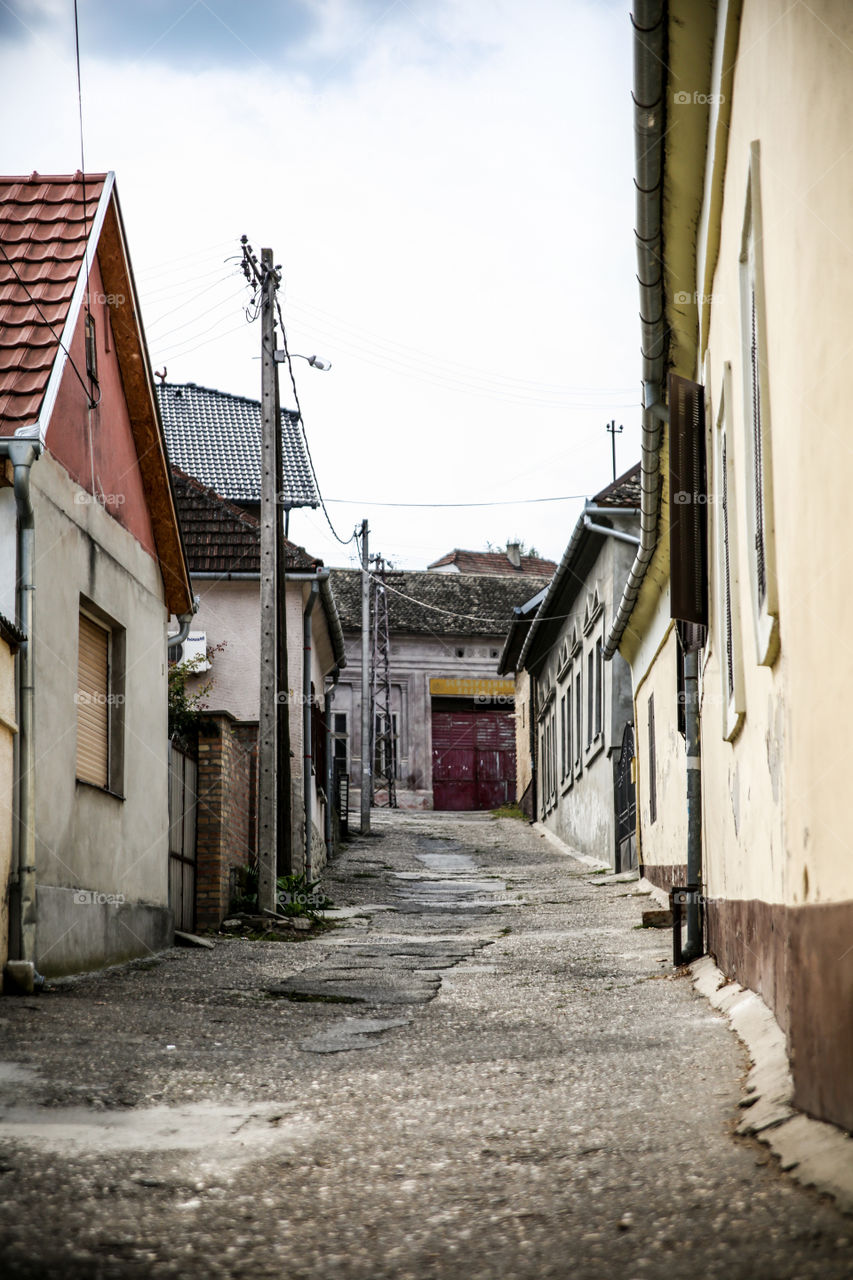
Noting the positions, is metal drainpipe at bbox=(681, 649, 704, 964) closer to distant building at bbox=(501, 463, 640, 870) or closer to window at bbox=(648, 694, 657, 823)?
window at bbox=(648, 694, 657, 823)

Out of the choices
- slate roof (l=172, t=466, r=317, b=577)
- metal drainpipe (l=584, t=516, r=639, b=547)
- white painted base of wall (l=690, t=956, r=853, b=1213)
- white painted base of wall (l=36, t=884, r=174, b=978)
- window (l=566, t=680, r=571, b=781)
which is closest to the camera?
white painted base of wall (l=690, t=956, r=853, b=1213)

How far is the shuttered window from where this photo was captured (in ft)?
30.6

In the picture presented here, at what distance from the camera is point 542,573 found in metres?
52.0

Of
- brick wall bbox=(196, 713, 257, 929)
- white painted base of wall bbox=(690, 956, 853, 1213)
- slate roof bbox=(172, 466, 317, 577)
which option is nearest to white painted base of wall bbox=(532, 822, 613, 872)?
slate roof bbox=(172, 466, 317, 577)

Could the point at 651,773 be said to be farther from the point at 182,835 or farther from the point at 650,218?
the point at 650,218

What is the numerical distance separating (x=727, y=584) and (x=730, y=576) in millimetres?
204

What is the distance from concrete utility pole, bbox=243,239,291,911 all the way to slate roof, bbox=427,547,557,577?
118 feet

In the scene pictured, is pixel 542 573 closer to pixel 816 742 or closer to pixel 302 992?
pixel 302 992

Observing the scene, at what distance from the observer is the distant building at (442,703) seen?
40.3 m

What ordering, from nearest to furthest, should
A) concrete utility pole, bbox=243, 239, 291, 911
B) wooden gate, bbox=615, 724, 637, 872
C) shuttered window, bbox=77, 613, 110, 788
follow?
shuttered window, bbox=77, 613, 110, 788, concrete utility pole, bbox=243, 239, 291, 911, wooden gate, bbox=615, 724, 637, 872

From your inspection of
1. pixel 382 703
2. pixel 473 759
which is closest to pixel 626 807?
pixel 382 703

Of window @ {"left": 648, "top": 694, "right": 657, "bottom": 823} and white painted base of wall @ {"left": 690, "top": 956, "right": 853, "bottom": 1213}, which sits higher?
window @ {"left": 648, "top": 694, "right": 657, "bottom": 823}

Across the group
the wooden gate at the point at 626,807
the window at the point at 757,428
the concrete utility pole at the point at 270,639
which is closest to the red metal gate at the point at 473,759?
the wooden gate at the point at 626,807

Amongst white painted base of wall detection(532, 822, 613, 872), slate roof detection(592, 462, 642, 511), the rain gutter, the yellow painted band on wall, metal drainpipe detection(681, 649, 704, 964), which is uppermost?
slate roof detection(592, 462, 642, 511)
